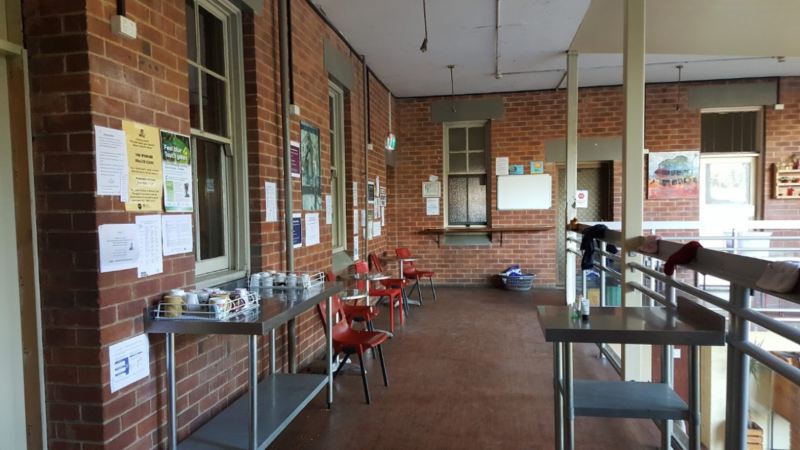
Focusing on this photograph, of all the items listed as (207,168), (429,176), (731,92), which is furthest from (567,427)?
(731,92)

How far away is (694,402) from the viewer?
1932mm

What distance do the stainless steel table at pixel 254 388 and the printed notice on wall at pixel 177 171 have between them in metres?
0.54

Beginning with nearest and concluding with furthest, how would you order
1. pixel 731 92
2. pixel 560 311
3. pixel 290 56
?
pixel 560 311, pixel 290 56, pixel 731 92

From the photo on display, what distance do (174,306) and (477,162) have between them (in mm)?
6117

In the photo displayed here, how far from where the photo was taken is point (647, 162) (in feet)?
22.7

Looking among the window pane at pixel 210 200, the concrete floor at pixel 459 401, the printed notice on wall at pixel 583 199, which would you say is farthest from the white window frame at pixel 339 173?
the printed notice on wall at pixel 583 199

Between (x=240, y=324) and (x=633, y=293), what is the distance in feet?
7.90

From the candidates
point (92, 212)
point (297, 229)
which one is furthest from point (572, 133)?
point (92, 212)

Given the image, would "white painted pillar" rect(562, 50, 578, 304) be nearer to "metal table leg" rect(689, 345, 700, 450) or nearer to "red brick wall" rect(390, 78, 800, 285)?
"red brick wall" rect(390, 78, 800, 285)

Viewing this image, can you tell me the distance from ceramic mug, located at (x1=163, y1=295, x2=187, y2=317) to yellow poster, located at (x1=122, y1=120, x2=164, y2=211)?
0.42 meters

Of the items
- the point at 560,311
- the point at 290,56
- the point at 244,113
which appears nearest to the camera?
the point at 560,311

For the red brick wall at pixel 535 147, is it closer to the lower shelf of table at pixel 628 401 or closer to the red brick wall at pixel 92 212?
the lower shelf of table at pixel 628 401

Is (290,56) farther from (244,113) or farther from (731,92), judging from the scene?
(731,92)

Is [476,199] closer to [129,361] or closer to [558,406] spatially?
[558,406]
